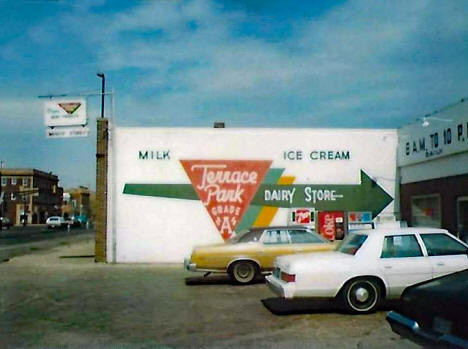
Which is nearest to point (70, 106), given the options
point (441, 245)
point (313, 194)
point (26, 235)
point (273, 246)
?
point (313, 194)

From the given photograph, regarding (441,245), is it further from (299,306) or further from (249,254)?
(249,254)

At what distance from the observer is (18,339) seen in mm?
8234

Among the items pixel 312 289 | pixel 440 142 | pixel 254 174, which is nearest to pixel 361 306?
pixel 312 289

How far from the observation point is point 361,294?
9.56 meters

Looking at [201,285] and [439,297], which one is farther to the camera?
[201,285]

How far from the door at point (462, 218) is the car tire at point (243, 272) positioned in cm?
697

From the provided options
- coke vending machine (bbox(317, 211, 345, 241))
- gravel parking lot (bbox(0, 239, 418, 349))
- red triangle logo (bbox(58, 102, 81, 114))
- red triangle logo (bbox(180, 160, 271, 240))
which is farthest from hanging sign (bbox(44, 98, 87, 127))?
coke vending machine (bbox(317, 211, 345, 241))

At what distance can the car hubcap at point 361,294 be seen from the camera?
376 inches

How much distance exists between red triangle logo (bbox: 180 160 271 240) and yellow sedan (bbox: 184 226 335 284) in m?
6.20

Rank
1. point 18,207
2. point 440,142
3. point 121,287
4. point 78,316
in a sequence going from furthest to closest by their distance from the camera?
point 18,207 < point 440,142 < point 121,287 < point 78,316

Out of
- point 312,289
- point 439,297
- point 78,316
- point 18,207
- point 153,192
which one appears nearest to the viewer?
point 439,297

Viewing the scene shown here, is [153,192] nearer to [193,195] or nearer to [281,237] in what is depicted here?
[193,195]

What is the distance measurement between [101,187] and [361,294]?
13.2 meters

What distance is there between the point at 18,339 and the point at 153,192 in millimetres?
12422
